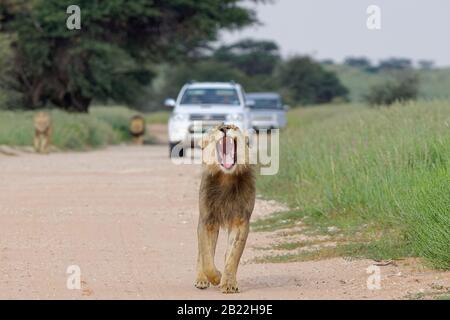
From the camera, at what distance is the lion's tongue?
926 centimetres

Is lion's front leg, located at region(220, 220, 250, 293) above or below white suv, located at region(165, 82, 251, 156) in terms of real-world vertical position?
above

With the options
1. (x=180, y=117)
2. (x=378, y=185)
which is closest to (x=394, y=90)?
(x=180, y=117)

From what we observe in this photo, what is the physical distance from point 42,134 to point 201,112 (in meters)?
4.91

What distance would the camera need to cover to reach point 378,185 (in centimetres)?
1345

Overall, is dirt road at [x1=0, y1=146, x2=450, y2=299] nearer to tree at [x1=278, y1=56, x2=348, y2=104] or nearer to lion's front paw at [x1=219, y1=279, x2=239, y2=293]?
lion's front paw at [x1=219, y1=279, x2=239, y2=293]

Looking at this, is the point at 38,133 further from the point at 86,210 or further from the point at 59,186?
the point at 86,210

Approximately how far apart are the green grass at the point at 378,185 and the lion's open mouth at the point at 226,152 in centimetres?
196

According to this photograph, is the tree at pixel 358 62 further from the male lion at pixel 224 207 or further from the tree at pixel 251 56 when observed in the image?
the male lion at pixel 224 207

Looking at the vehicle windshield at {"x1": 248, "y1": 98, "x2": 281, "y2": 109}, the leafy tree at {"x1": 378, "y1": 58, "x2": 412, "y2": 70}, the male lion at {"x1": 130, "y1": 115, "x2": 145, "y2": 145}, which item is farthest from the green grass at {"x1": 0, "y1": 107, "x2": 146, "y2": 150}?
the leafy tree at {"x1": 378, "y1": 58, "x2": 412, "y2": 70}

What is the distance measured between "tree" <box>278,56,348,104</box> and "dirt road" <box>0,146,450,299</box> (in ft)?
233

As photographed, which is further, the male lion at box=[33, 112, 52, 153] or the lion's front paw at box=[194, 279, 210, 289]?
the male lion at box=[33, 112, 52, 153]

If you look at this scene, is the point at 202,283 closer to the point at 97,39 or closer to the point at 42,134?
the point at 42,134

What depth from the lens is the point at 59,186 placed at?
64.4ft
